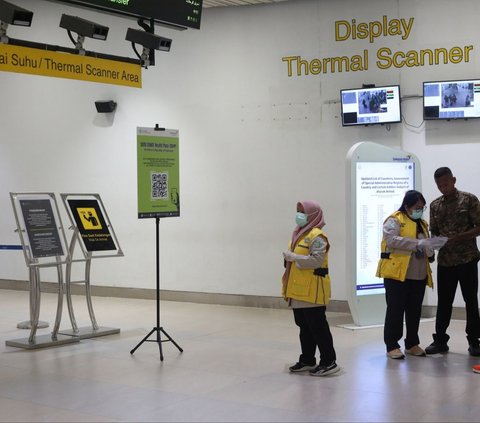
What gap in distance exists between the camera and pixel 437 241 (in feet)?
22.0

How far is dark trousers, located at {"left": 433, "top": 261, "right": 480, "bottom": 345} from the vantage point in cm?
700

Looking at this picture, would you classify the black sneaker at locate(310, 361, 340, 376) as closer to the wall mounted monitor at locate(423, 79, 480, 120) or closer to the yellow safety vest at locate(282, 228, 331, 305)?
the yellow safety vest at locate(282, 228, 331, 305)

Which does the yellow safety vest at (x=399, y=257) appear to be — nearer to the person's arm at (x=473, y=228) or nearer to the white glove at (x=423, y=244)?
the white glove at (x=423, y=244)

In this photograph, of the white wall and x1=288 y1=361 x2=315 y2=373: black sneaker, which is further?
the white wall

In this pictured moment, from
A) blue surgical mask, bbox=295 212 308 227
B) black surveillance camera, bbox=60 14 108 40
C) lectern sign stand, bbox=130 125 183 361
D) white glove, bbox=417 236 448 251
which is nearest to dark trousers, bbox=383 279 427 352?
white glove, bbox=417 236 448 251

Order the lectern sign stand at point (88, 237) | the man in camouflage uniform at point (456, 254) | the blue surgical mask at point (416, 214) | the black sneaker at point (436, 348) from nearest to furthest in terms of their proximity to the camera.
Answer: the blue surgical mask at point (416, 214) → the man in camouflage uniform at point (456, 254) → the black sneaker at point (436, 348) → the lectern sign stand at point (88, 237)

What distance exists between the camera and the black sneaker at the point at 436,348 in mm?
7062

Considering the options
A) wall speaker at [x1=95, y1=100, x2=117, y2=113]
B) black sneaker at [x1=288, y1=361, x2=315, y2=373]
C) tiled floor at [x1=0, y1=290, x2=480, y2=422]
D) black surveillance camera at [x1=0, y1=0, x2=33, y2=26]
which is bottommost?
tiled floor at [x1=0, y1=290, x2=480, y2=422]

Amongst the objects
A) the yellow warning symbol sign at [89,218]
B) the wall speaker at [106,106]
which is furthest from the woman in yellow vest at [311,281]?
the wall speaker at [106,106]

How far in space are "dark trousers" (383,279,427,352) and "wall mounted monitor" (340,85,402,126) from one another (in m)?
2.77

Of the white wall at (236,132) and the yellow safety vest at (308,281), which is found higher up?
the white wall at (236,132)

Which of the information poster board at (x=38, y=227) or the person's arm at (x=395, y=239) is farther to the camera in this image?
the information poster board at (x=38, y=227)

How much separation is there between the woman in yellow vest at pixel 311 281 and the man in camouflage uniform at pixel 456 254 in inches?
52.0

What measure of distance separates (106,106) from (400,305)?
5.78 metres
